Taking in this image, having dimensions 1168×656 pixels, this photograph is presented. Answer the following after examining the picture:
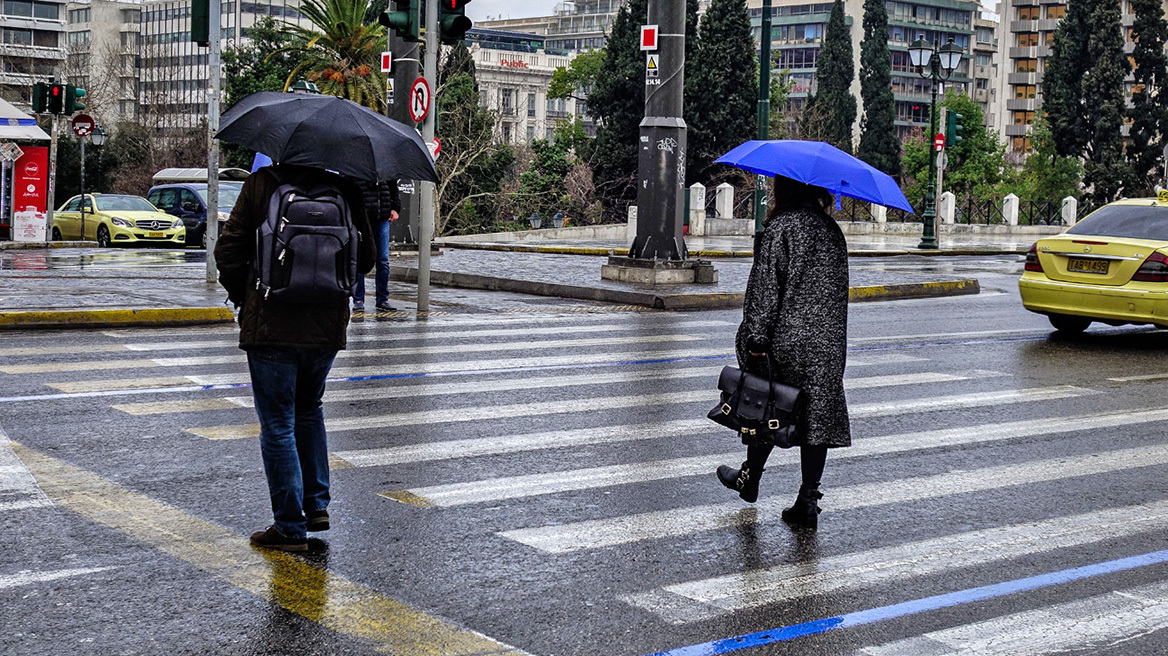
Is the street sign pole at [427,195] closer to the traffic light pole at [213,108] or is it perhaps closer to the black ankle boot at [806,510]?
the traffic light pole at [213,108]

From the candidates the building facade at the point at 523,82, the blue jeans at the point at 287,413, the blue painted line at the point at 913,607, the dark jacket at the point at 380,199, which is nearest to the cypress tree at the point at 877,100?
the building facade at the point at 523,82

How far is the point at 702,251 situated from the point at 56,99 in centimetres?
1430

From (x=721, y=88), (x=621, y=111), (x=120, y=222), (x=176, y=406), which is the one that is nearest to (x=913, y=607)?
(x=176, y=406)

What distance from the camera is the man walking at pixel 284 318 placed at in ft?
18.2

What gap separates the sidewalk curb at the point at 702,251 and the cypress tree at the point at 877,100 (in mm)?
48941

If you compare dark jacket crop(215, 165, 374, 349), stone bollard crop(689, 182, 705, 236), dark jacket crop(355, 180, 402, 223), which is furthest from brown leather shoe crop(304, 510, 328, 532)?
Result: stone bollard crop(689, 182, 705, 236)

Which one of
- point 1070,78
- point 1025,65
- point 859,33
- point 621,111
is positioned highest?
point 859,33

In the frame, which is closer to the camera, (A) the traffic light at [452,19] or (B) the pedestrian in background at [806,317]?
(B) the pedestrian in background at [806,317]

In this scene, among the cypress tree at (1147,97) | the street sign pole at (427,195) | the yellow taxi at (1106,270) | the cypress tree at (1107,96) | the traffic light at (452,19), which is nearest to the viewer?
the yellow taxi at (1106,270)

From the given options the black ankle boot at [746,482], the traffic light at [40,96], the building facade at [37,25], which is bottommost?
the black ankle boot at [746,482]

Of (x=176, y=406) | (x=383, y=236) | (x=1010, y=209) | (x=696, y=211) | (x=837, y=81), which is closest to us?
(x=176, y=406)

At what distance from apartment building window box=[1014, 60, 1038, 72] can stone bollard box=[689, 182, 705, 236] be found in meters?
98.6

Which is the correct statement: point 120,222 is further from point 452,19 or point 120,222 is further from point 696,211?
point 696,211

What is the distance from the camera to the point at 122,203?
3334 cm
